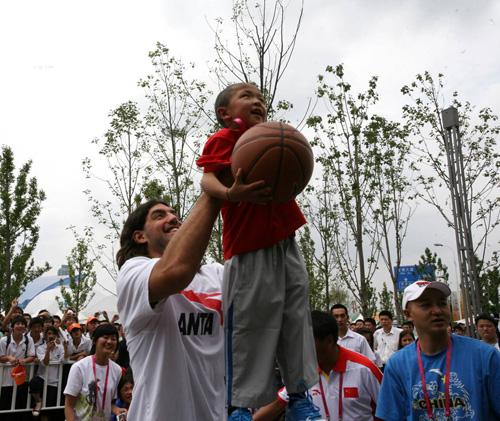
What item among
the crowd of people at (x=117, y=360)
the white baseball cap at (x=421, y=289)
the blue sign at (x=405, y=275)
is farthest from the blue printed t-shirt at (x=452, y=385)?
the blue sign at (x=405, y=275)

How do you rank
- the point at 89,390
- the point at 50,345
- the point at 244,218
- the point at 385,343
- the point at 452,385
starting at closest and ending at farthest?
the point at 244,218
the point at 452,385
the point at 89,390
the point at 50,345
the point at 385,343

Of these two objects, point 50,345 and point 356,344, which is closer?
point 356,344

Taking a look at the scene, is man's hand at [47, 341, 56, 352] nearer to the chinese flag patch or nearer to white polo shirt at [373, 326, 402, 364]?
white polo shirt at [373, 326, 402, 364]

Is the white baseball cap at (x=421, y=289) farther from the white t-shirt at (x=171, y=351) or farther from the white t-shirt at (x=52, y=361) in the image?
the white t-shirt at (x=52, y=361)

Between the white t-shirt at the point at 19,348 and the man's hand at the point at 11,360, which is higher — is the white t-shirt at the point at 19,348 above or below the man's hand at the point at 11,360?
above

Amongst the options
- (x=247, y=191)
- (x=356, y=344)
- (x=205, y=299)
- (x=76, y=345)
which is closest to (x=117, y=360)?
(x=76, y=345)

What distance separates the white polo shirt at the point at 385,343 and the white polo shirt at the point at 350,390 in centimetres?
737

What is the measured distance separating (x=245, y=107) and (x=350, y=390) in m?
2.73

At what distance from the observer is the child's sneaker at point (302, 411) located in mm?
2695

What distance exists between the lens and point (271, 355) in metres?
2.71

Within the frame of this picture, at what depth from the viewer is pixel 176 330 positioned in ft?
9.01

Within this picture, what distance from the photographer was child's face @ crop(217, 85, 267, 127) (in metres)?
2.98

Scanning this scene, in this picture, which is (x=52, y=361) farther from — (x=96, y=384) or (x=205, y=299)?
(x=205, y=299)

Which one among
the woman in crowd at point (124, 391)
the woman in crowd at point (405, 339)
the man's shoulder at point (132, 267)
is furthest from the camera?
the woman in crowd at point (405, 339)
